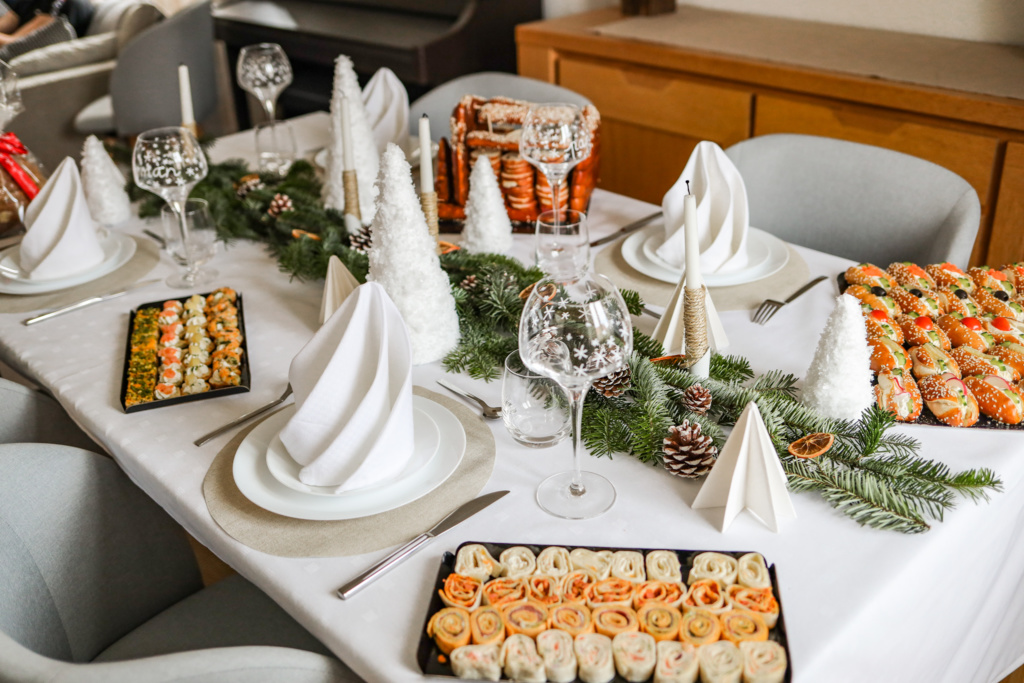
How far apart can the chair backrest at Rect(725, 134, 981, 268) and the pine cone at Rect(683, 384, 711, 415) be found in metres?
0.69

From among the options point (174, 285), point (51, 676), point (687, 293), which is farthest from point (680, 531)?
point (174, 285)

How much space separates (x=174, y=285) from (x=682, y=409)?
36.3 inches

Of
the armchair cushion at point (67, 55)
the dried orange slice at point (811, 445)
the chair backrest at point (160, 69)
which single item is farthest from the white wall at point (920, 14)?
the armchair cushion at point (67, 55)

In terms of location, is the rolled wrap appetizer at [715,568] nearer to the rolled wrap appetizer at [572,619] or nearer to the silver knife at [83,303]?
the rolled wrap appetizer at [572,619]

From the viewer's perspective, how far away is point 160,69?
3.98 m

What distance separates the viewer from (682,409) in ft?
3.24

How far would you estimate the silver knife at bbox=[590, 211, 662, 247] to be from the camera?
4.89 feet

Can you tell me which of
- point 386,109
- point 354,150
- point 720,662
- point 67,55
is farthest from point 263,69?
point 67,55

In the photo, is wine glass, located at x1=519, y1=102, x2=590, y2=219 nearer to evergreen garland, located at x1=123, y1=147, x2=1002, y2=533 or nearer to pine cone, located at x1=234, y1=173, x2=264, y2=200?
evergreen garland, located at x1=123, y1=147, x2=1002, y2=533

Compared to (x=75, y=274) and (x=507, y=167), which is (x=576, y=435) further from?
(x=75, y=274)

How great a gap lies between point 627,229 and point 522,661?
39.0 inches

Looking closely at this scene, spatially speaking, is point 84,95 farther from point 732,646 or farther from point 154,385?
point 732,646

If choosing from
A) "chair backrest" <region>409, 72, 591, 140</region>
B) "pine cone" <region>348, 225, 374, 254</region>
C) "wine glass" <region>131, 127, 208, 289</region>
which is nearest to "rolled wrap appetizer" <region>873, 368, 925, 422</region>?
"pine cone" <region>348, 225, 374, 254</region>

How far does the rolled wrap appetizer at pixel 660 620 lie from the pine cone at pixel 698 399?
0.30 metres
